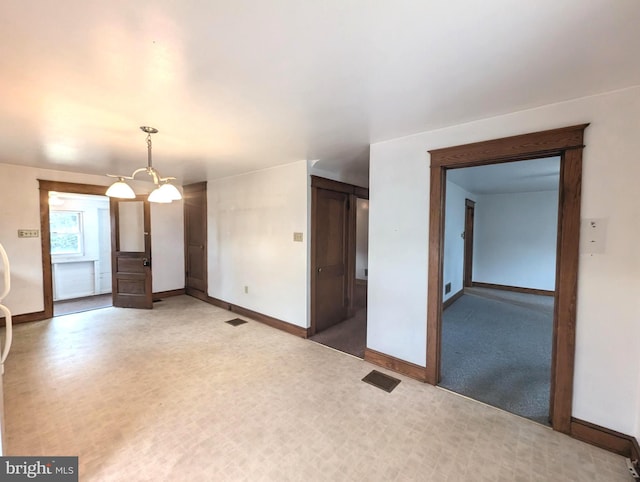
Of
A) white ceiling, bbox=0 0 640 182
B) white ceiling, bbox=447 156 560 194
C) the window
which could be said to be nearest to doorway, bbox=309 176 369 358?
white ceiling, bbox=0 0 640 182

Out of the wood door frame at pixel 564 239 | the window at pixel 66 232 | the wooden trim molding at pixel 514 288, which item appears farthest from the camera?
the wooden trim molding at pixel 514 288

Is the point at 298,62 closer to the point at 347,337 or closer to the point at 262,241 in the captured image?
the point at 262,241

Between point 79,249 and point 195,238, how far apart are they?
9.50 feet

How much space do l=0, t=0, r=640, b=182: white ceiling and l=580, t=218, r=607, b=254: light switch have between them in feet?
2.84

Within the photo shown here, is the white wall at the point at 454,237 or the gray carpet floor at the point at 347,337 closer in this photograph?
the gray carpet floor at the point at 347,337

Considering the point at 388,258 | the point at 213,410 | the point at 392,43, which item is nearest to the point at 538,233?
the point at 388,258

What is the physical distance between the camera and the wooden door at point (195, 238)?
541 centimetres

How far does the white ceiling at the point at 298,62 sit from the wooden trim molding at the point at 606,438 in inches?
89.2

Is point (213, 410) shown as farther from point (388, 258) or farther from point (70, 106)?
point (70, 106)

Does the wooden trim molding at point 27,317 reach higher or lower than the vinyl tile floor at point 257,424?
higher

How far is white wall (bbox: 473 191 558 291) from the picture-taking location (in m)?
6.40

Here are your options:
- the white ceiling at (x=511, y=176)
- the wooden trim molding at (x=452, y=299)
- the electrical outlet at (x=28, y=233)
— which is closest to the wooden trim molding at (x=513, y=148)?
the white ceiling at (x=511, y=176)

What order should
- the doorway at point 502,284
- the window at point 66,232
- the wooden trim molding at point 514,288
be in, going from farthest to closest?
1. the wooden trim molding at point 514,288
2. the window at point 66,232
3. the doorway at point 502,284

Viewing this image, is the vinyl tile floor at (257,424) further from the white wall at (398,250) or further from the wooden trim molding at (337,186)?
the wooden trim molding at (337,186)
